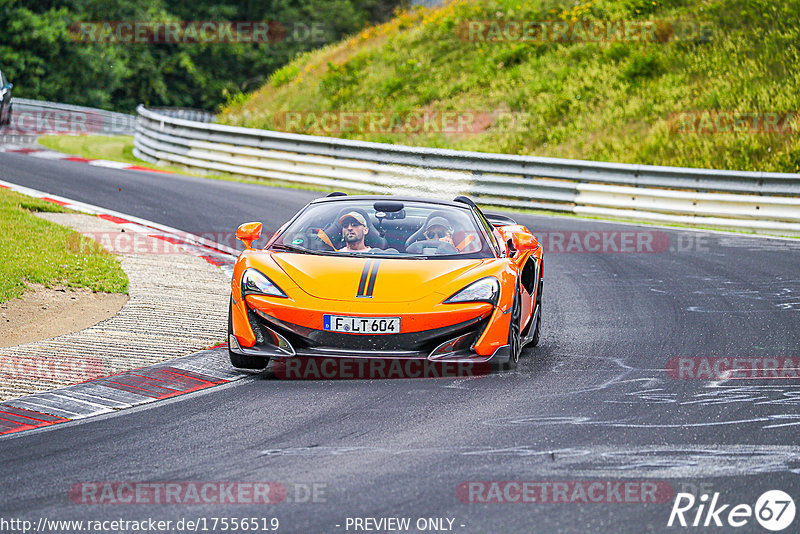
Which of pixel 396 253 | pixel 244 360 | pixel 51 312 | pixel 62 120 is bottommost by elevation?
pixel 244 360

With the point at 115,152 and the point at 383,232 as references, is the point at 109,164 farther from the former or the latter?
the point at 383,232

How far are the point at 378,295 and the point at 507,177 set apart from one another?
1314cm

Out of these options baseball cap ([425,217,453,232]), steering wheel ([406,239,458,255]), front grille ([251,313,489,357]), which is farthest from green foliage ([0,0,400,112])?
front grille ([251,313,489,357])

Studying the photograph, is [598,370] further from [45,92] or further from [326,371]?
[45,92]

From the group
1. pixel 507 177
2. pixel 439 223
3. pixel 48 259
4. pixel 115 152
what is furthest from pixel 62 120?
pixel 439 223

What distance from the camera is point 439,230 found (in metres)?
8.37

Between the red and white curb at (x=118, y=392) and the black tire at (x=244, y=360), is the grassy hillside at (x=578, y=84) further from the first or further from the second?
the red and white curb at (x=118, y=392)

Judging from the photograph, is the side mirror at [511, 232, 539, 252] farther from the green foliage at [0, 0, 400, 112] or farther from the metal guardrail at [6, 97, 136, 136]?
the green foliage at [0, 0, 400, 112]

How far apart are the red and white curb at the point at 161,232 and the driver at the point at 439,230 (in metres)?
3.98

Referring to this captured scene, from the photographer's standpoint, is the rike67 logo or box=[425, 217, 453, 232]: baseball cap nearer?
the rike67 logo

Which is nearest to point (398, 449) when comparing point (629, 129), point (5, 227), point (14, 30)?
point (5, 227)

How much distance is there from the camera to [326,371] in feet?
24.5

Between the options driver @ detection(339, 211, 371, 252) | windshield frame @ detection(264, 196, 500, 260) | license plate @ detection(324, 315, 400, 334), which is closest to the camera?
license plate @ detection(324, 315, 400, 334)

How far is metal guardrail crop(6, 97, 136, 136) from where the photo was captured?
32344 millimetres
